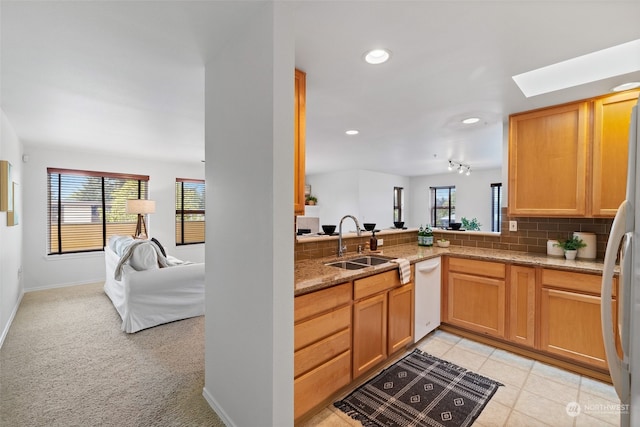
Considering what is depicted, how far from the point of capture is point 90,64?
76.3 inches

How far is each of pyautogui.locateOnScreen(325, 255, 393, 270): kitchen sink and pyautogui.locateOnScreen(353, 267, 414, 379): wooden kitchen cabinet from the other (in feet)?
1.11

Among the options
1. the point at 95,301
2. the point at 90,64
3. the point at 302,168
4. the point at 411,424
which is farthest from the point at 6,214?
the point at 411,424

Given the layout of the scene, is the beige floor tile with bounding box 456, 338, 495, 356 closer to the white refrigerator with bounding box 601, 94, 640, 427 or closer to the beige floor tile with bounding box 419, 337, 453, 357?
the beige floor tile with bounding box 419, 337, 453, 357

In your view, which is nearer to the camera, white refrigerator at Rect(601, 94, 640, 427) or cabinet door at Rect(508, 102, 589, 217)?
white refrigerator at Rect(601, 94, 640, 427)

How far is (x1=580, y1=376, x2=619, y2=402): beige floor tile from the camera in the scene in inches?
81.3

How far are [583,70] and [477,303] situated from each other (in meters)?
2.16

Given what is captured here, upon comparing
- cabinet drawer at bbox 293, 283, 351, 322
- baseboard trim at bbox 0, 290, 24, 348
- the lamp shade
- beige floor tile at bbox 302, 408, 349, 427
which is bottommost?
beige floor tile at bbox 302, 408, 349, 427

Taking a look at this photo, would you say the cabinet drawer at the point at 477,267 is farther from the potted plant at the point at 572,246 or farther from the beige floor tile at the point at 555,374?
the beige floor tile at the point at 555,374

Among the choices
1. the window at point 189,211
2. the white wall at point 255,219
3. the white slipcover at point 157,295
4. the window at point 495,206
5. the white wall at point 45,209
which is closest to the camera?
the white wall at point 255,219

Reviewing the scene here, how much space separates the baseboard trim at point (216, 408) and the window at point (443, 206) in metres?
7.62

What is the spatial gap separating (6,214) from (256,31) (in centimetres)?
357

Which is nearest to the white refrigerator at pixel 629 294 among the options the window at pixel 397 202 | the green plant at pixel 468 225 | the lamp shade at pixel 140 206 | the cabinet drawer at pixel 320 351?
the cabinet drawer at pixel 320 351

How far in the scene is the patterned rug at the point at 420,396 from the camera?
1.84 m

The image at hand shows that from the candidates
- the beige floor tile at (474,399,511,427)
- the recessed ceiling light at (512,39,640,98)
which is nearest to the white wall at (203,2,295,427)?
the beige floor tile at (474,399,511,427)
